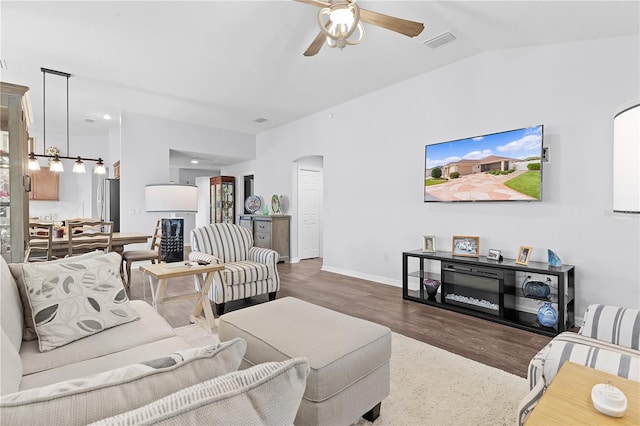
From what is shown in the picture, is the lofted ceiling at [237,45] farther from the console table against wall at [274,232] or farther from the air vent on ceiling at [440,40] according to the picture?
the console table against wall at [274,232]

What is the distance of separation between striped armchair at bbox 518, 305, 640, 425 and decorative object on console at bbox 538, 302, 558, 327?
1.22m

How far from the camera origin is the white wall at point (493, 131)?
2902 mm

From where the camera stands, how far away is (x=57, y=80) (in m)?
4.27

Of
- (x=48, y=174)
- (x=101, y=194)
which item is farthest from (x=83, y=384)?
(x=48, y=174)

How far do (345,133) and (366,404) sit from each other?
4.40 metres

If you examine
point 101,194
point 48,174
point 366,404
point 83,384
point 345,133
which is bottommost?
point 366,404

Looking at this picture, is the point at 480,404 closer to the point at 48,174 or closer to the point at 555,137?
the point at 555,137

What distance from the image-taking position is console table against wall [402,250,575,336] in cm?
290

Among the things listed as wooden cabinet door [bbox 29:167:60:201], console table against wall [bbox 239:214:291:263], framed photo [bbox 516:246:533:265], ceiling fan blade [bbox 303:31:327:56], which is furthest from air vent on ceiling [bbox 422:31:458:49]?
wooden cabinet door [bbox 29:167:60:201]

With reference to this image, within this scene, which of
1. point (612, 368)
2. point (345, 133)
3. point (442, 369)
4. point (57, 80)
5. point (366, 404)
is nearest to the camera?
point (612, 368)

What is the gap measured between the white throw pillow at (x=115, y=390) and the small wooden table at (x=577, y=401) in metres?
0.89

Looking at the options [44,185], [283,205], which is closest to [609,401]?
[283,205]

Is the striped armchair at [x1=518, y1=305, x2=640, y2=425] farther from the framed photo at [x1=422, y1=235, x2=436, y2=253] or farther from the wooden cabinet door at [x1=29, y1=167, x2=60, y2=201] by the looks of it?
the wooden cabinet door at [x1=29, y1=167, x2=60, y2=201]

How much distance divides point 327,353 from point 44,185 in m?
8.33
